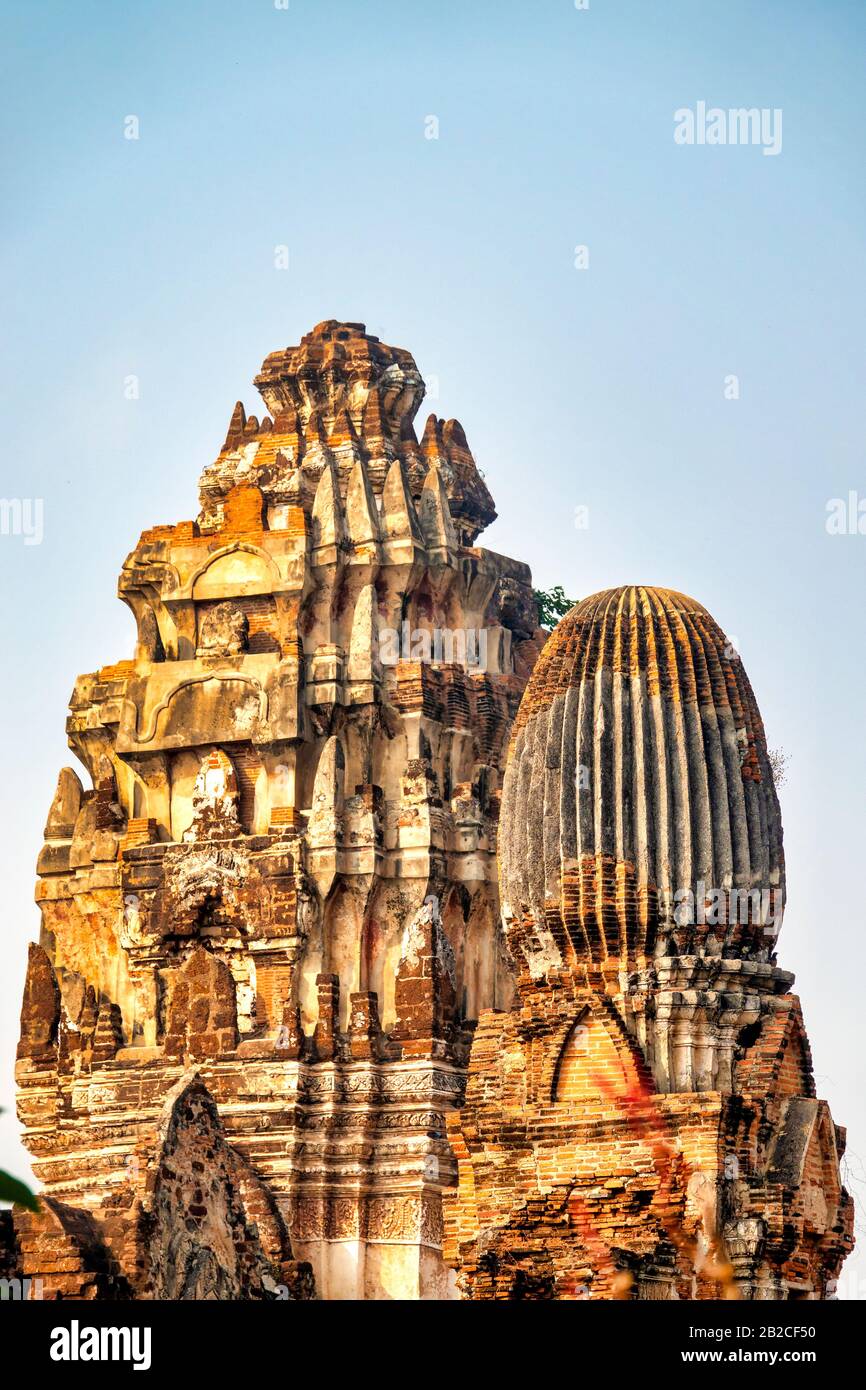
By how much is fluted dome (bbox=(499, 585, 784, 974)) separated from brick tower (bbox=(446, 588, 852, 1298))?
21 mm

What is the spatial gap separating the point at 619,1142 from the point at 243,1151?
28.7 ft

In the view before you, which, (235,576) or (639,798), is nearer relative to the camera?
(639,798)

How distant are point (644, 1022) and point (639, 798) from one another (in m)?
2.07

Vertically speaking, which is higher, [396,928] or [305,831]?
[305,831]

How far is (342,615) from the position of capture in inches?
1623

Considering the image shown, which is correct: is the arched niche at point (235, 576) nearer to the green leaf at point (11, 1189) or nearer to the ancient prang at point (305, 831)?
the ancient prang at point (305, 831)

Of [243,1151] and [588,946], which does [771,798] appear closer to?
[588,946]

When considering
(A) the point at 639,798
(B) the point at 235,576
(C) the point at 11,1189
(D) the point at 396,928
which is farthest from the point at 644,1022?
(C) the point at 11,1189

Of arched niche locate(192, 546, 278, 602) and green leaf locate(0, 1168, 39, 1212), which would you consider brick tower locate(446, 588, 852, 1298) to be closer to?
arched niche locate(192, 546, 278, 602)

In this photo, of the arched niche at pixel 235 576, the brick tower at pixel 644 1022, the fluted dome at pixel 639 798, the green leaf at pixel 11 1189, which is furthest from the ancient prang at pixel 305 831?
the green leaf at pixel 11 1189

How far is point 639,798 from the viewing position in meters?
31.4

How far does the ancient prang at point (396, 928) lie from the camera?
30062 millimetres

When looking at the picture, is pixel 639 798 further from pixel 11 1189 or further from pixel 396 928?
pixel 11 1189
